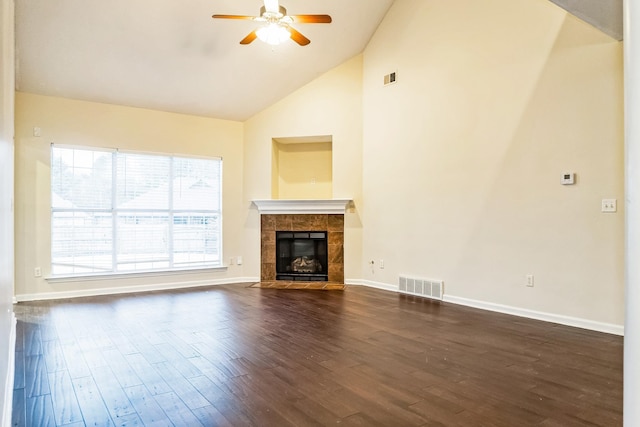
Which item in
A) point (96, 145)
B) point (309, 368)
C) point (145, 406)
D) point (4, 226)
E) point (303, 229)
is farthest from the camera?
point (303, 229)

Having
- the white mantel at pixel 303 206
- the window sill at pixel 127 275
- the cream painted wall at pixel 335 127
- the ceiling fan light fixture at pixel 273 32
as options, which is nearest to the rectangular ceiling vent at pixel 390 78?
the cream painted wall at pixel 335 127

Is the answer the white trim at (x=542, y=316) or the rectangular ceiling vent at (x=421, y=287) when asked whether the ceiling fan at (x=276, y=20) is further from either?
the white trim at (x=542, y=316)

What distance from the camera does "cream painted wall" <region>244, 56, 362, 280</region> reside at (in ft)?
20.8

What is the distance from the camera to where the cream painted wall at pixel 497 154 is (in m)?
3.74

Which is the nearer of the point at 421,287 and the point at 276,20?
the point at 276,20

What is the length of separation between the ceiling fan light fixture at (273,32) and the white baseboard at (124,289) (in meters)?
3.98

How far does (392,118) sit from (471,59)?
1.37 meters

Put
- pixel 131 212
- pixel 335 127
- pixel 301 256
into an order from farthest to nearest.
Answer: pixel 301 256, pixel 335 127, pixel 131 212

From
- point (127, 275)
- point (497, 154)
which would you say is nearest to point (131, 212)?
point (127, 275)

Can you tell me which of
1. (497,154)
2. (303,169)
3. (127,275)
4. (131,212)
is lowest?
(127,275)

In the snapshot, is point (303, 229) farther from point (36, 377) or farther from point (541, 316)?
point (36, 377)

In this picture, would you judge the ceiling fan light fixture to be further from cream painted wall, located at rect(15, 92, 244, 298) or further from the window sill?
the window sill

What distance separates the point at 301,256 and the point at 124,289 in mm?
2781

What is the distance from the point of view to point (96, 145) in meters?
5.55
